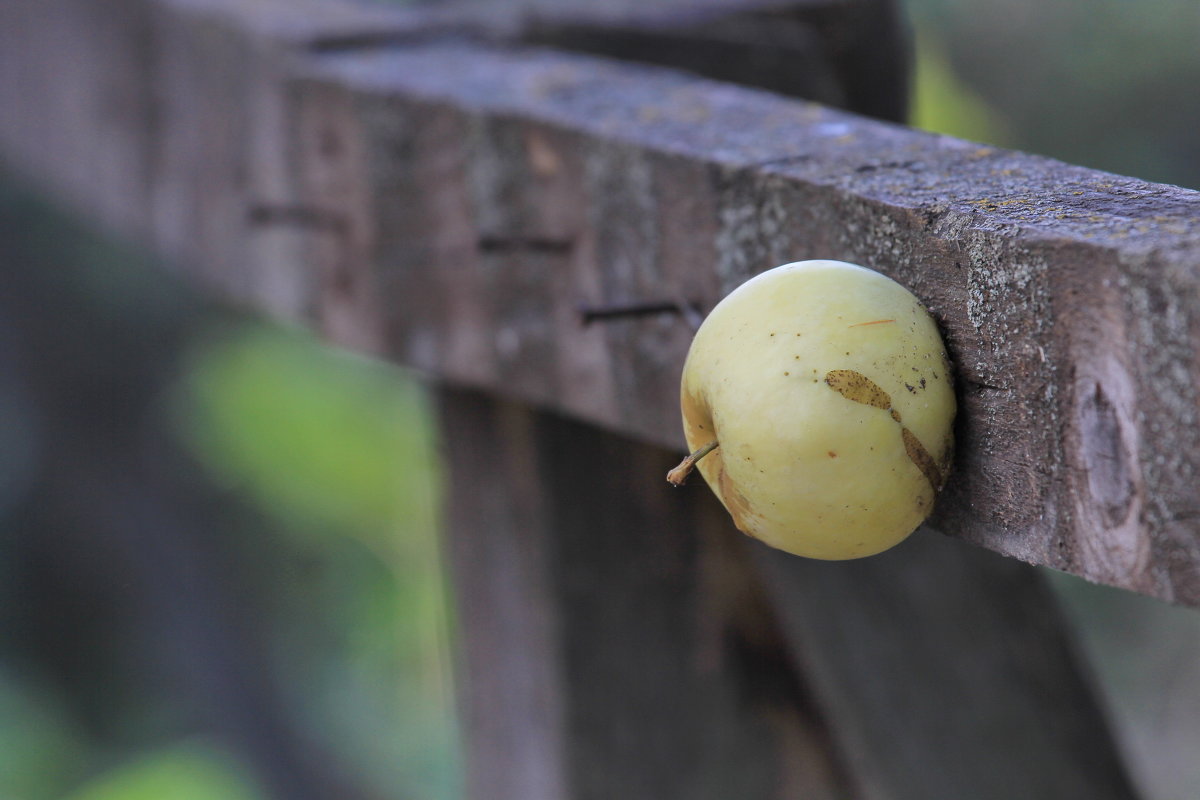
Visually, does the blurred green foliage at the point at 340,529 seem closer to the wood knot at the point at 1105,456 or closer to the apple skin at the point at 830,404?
the apple skin at the point at 830,404

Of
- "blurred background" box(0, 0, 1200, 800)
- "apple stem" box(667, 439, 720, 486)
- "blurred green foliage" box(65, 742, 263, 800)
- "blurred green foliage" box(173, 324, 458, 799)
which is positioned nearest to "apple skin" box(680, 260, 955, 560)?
"apple stem" box(667, 439, 720, 486)

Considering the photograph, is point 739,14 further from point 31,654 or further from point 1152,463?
point 31,654

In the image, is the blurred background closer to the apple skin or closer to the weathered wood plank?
the weathered wood plank

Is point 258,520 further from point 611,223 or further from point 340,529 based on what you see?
point 611,223

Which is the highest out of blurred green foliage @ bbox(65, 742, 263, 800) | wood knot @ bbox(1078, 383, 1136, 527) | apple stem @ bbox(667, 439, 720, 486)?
wood knot @ bbox(1078, 383, 1136, 527)

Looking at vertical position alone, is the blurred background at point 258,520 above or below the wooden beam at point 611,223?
below

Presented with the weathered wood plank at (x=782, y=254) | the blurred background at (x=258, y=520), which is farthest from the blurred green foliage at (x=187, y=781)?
the weathered wood plank at (x=782, y=254)
